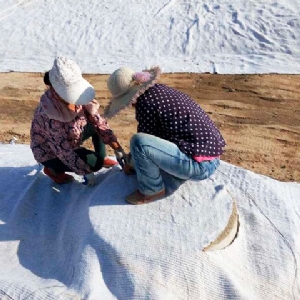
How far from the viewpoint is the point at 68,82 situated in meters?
2.44

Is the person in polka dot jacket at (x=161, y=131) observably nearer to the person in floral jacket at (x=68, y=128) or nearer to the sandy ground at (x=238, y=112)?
the person in floral jacket at (x=68, y=128)

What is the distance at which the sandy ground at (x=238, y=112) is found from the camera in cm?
389

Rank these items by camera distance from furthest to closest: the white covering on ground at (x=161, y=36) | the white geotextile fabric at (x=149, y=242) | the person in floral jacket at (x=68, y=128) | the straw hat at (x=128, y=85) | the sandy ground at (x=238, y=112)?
the white covering on ground at (x=161, y=36), the sandy ground at (x=238, y=112), the person in floral jacket at (x=68, y=128), the straw hat at (x=128, y=85), the white geotextile fabric at (x=149, y=242)

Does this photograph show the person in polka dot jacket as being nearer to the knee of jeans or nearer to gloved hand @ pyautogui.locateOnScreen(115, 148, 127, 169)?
the knee of jeans

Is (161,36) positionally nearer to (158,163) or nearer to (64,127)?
(64,127)

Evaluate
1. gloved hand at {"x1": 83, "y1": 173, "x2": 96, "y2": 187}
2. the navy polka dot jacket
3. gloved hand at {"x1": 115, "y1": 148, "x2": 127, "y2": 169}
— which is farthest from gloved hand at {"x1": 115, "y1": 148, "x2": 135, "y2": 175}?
the navy polka dot jacket

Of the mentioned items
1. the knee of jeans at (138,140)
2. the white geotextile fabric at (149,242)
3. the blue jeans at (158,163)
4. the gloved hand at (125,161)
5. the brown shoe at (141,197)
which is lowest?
the white geotextile fabric at (149,242)

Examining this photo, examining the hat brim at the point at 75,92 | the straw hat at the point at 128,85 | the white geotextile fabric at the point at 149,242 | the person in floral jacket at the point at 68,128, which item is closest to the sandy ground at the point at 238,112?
the white geotextile fabric at the point at 149,242

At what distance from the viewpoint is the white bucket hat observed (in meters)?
2.44

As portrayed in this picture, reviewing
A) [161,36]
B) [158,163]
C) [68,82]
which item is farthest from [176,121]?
[161,36]

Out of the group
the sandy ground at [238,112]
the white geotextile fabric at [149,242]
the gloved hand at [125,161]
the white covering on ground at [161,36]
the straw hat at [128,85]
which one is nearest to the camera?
the white geotextile fabric at [149,242]

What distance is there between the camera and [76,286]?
225 cm

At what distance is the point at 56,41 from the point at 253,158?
284cm

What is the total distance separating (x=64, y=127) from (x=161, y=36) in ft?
10.1
